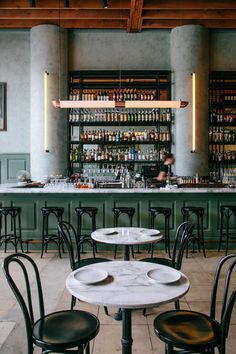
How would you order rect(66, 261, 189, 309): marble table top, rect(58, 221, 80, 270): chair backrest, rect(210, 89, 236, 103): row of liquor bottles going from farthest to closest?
rect(210, 89, 236, 103): row of liquor bottles
rect(58, 221, 80, 270): chair backrest
rect(66, 261, 189, 309): marble table top

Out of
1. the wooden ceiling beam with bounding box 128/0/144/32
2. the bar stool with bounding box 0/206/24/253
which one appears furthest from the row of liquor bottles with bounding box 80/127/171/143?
the bar stool with bounding box 0/206/24/253

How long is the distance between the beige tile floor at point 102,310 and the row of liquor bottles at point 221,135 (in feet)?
11.5

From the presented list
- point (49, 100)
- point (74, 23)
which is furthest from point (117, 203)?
point (74, 23)

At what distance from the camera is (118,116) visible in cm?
764

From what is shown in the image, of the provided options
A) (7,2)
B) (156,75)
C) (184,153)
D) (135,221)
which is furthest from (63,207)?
(7,2)

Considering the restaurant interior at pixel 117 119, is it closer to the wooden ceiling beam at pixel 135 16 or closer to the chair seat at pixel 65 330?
the wooden ceiling beam at pixel 135 16

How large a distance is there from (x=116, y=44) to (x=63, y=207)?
177 inches

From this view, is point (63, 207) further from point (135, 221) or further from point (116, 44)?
point (116, 44)

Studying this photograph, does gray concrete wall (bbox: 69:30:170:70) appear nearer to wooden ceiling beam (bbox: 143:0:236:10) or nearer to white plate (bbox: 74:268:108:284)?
wooden ceiling beam (bbox: 143:0:236:10)

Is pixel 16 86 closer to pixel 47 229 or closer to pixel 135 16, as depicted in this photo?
pixel 135 16

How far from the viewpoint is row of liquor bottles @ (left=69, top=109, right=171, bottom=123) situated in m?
7.63

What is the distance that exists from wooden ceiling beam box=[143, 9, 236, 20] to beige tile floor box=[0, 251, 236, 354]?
5219 mm

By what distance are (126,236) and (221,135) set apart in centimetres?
538

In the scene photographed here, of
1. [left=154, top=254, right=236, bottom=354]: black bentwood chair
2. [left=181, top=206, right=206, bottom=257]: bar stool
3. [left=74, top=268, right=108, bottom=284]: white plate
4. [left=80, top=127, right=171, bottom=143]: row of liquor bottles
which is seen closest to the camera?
[left=154, top=254, right=236, bottom=354]: black bentwood chair
